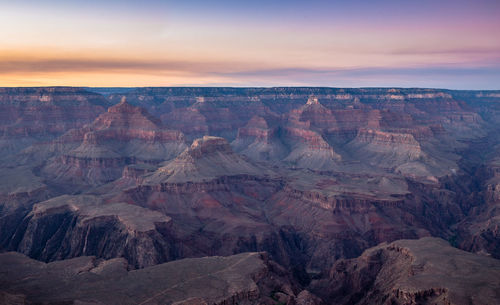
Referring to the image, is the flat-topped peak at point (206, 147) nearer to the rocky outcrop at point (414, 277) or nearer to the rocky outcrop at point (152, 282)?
the rocky outcrop at point (414, 277)

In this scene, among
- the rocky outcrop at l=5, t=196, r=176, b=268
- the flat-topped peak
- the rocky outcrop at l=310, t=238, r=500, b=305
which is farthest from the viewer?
the flat-topped peak

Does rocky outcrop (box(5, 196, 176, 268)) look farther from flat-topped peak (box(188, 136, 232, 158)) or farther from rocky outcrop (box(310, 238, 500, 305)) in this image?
flat-topped peak (box(188, 136, 232, 158))

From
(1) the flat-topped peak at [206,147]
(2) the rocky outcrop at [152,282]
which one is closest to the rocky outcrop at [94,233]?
(2) the rocky outcrop at [152,282]

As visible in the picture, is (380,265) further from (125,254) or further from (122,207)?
(122,207)

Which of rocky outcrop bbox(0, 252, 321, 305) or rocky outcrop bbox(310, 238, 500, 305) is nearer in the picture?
rocky outcrop bbox(0, 252, 321, 305)

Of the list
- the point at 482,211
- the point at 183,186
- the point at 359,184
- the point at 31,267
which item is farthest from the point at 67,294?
the point at 482,211

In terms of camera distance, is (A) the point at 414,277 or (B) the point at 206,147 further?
(B) the point at 206,147

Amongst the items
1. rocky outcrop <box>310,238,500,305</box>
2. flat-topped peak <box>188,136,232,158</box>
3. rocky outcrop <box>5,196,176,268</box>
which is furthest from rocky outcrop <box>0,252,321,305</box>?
flat-topped peak <box>188,136,232,158</box>

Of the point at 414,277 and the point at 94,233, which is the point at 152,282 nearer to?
the point at 414,277

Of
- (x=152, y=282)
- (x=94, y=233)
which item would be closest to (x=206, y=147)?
(x=94, y=233)
